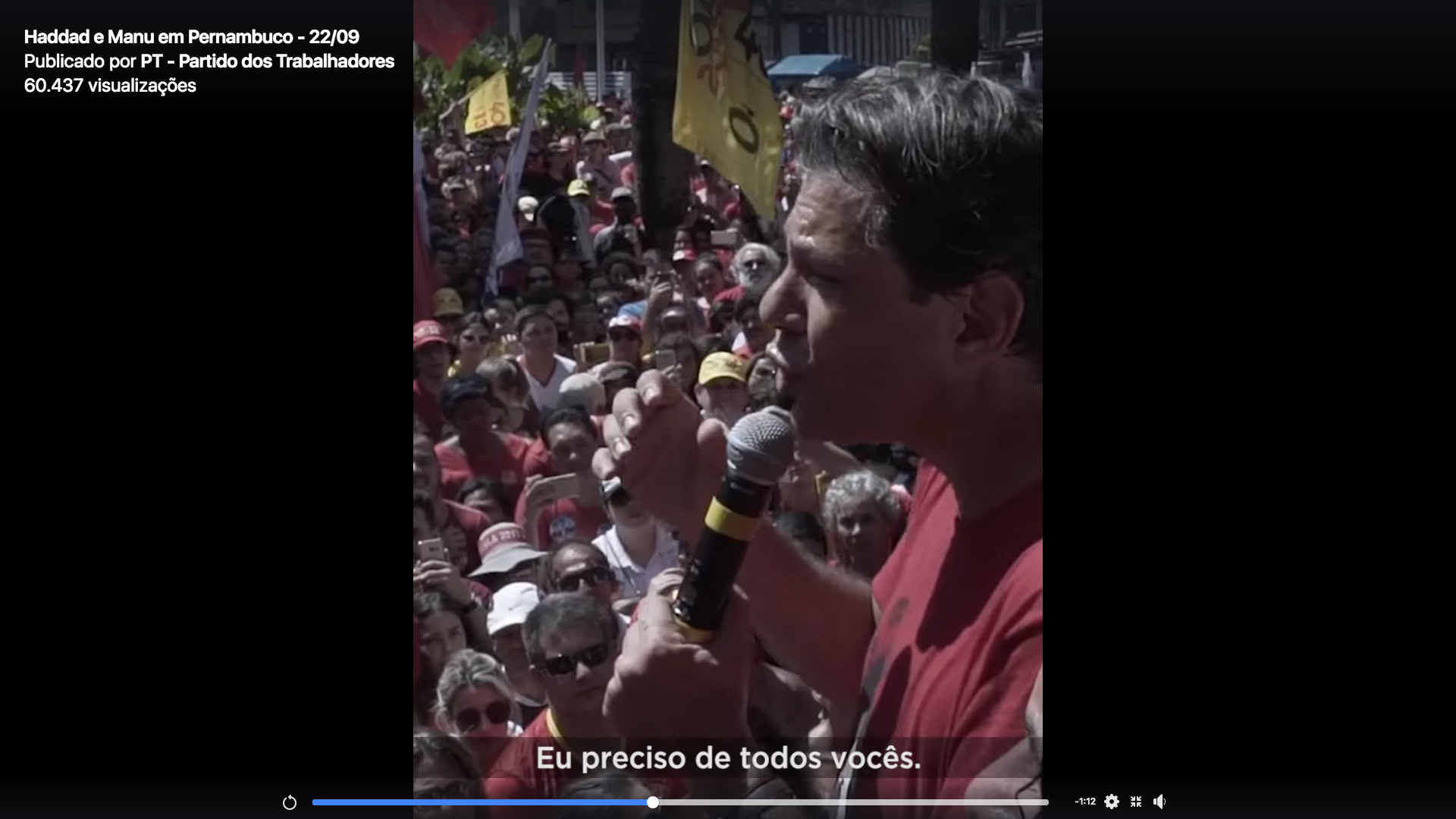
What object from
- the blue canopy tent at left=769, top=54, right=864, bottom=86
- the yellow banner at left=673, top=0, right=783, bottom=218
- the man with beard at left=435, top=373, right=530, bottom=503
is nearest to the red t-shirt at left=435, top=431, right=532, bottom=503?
the man with beard at left=435, top=373, right=530, bottom=503

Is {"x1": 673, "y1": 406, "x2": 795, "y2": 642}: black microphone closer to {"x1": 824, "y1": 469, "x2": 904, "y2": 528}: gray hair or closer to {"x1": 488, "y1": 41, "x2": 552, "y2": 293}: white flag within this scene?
{"x1": 824, "y1": 469, "x2": 904, "y2": 528}: gray hair

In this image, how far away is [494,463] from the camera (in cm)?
309

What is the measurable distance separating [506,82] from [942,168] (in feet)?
3.17

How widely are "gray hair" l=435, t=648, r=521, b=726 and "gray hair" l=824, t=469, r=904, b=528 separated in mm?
556

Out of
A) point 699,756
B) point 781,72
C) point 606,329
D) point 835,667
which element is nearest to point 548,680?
point 699,756

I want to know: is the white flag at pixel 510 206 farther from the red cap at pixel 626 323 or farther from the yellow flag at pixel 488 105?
the red cap at pixel 626 323

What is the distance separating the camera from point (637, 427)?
2.32 m

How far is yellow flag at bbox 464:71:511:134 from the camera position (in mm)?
2992

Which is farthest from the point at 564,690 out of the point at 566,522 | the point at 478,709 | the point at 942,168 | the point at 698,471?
the point at 942,168

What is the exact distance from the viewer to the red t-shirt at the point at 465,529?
2814 millimetres

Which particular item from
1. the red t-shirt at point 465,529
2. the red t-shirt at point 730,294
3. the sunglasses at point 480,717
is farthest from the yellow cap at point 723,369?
the sunglasses at point 480,717

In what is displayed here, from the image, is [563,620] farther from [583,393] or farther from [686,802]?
[583,393]

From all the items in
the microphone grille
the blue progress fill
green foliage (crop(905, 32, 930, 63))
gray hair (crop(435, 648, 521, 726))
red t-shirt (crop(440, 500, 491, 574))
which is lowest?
the blue progress fill
